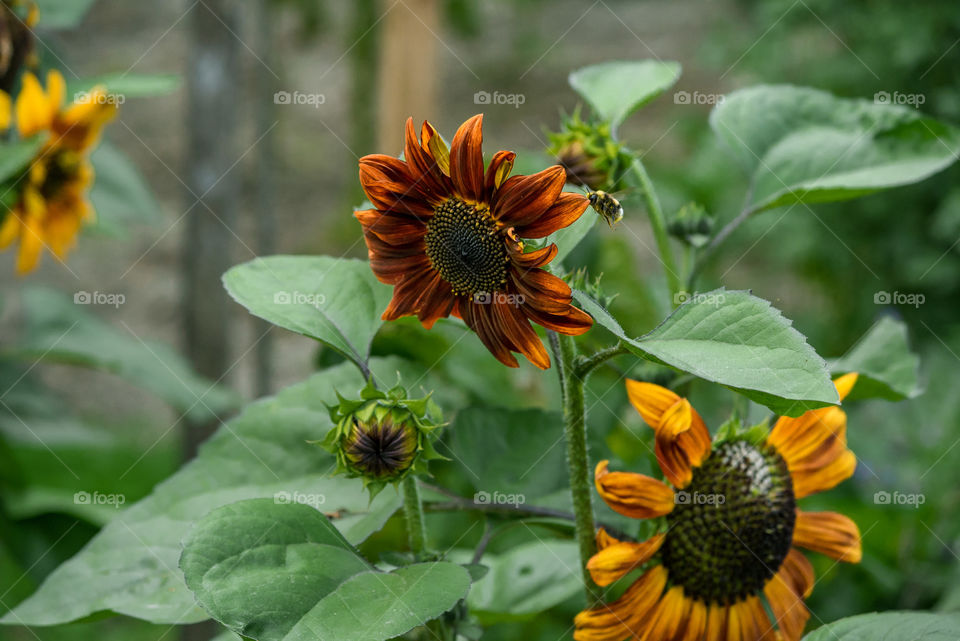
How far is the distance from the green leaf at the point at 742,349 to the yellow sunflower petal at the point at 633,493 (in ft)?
0.23

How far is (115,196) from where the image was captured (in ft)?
3.05

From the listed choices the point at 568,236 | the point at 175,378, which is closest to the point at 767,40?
the point at 175,378

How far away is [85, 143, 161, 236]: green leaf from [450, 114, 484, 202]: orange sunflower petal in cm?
64

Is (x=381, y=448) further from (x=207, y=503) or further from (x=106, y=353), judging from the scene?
(x=106, y=353)

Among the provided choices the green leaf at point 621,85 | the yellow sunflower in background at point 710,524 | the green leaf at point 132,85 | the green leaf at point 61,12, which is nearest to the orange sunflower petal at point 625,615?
the yellow sunflower in background at point 710,524

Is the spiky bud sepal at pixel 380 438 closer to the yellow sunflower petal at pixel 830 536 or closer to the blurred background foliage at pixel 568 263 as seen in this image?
the blurred background foliage at pixel 568 263

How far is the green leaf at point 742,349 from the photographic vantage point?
10.8 inches

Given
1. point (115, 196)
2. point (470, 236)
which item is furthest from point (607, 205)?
point (115, 196)

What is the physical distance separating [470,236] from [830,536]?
22 centimetres

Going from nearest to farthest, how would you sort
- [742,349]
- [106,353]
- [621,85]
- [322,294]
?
[742,349] < [322,294] < [621,85] < [106,353]

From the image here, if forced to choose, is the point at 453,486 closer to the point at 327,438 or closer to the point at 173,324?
the point at 327,438

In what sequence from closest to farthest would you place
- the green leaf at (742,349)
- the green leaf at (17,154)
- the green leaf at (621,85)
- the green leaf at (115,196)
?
the green leaf at (742,349) < the green leaf at (621,85) < the green leaf at (17,154) < the green leaf at (115,196)

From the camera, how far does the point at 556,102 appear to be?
354 cm

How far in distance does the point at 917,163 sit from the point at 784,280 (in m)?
2.34
